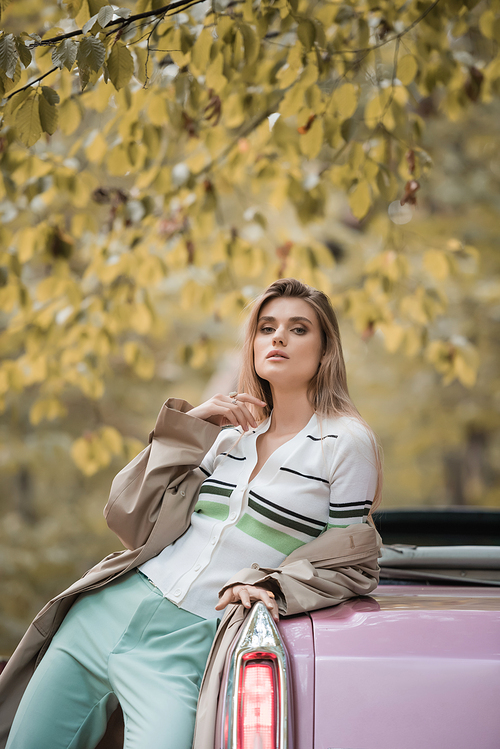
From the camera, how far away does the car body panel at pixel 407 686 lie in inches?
58.9

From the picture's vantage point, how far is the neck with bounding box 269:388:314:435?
242 centimetres

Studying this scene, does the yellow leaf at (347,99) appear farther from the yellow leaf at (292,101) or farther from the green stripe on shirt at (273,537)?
the green stripe on shirt at (273,537)

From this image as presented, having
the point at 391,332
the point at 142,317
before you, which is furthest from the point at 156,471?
the point at 391,332

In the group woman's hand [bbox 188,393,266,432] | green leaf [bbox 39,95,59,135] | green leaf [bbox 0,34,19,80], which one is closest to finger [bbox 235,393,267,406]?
woman's hand [bbox 188,393,266,432]

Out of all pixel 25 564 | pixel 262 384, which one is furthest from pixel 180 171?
pixel 25 564

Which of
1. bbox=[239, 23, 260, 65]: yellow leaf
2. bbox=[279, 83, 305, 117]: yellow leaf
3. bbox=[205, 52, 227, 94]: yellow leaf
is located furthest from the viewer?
bbox=[279, 83, 305, 117]: yellow leaf

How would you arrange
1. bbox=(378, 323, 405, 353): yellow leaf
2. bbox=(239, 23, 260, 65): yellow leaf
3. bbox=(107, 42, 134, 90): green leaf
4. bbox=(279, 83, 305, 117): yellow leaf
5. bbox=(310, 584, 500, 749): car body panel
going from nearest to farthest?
bbox=(310, 584, 500, 749): car body panel < bbox=(107, 42, 134, 90): green leaf < bbox=(239, 23, 260, 65): yellow leaf < bbox=(279, 83, 305, 117): yellow leaf < bbox=(378, 323, 405, 353): yellow leaf

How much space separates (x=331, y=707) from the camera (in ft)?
5.05

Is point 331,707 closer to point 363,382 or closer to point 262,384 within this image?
point 262,384

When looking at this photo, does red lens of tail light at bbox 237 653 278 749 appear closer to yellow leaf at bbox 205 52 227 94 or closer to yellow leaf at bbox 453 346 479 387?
yellow leaf at bbox 205 52 227 94

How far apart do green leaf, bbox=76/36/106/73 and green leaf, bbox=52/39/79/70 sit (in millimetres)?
21

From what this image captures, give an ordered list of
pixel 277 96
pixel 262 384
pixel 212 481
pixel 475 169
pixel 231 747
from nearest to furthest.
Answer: pixel 231 747
pixel 212 481
pixel 262 384
pixel 277 96
pixel 475 169

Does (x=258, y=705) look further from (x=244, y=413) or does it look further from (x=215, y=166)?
(x=215, y=166)

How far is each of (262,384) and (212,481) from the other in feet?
1.61
